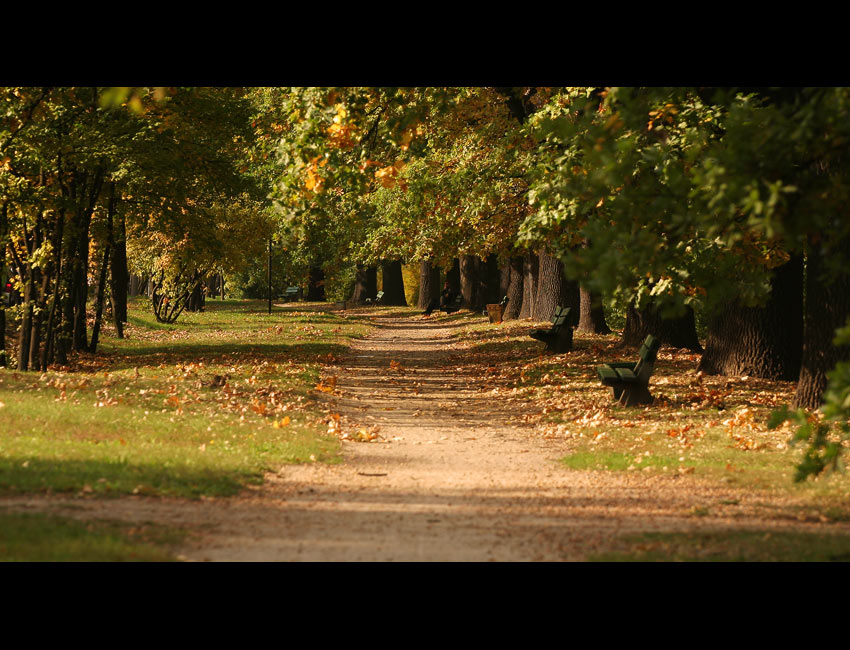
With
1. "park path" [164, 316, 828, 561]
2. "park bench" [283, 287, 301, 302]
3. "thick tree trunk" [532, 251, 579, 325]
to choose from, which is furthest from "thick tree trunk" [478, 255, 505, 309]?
"park bench" [283, 287, 301, 302]

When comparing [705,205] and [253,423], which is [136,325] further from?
[705,205]

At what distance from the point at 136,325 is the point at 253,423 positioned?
22526mm

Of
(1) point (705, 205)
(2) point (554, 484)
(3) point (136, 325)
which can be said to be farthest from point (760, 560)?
(3) point (136, 325)

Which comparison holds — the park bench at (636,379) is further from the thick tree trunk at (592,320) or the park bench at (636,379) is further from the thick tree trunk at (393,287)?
the thick tree trunk at (393,287)

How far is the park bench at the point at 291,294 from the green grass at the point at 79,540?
71.1 m

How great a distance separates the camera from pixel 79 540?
6.48 m

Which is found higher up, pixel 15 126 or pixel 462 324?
pixel 15 126

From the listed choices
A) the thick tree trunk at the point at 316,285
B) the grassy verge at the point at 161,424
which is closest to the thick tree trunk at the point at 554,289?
the grassy verge at the point at 161,424

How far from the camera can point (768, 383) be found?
16359 mm

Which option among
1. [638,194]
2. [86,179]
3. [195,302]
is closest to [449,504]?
[638,194]

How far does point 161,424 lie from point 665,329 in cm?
1272

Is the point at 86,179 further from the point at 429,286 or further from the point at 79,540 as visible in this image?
the point at 429,286

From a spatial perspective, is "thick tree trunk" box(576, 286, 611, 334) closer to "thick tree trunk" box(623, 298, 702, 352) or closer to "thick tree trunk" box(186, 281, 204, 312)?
"thick tree trunk" box(623, 298, 702, 352)

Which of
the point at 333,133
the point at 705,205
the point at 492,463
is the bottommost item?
the point at 492,463
